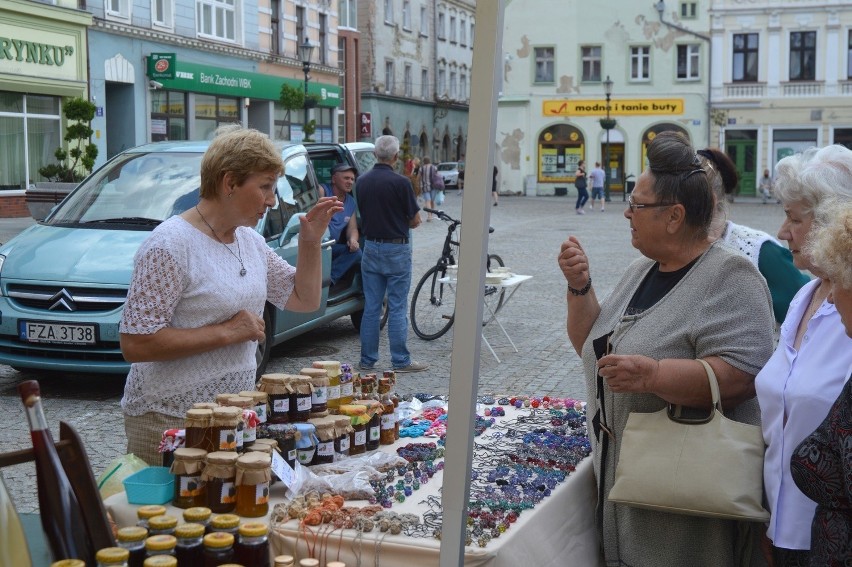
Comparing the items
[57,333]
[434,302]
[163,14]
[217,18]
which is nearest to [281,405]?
[57,333]

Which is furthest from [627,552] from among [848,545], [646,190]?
[646,190]

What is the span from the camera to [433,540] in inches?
102

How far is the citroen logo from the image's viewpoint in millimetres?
7340

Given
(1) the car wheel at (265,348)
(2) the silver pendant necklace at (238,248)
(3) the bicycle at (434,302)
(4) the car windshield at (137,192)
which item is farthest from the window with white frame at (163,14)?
(2) the silver pendant necklace at (238,248)

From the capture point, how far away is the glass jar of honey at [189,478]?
2.72 meters

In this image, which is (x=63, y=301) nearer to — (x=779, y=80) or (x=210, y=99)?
(x=210, y=99)

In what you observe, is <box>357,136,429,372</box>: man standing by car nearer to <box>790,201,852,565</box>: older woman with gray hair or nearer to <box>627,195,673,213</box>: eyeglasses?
<box>627,195,673,213</box>: eyeglasses

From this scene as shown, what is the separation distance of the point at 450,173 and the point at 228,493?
49035 mm

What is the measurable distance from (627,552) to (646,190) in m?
1.05

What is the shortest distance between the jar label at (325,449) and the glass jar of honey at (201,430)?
46 centimetres

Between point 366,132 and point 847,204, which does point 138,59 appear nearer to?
point 366,132

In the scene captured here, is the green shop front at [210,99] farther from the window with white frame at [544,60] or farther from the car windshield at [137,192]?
the car windshield at [137,192]

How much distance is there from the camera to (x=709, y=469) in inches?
110

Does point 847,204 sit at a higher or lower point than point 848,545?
higher
